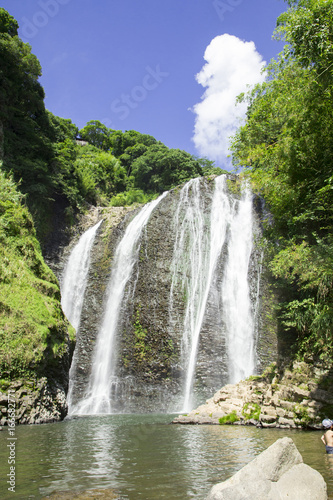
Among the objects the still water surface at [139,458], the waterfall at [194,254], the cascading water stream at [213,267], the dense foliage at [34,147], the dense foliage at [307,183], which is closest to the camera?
the still water surface at [139,458]

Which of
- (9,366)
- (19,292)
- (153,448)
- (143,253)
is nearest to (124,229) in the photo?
(143,253)

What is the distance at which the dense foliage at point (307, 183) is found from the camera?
8727 mm

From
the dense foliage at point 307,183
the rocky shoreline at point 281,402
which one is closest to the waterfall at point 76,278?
the rocky shoreline at point 281,402

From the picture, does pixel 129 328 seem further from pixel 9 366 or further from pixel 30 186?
pixel 30 186

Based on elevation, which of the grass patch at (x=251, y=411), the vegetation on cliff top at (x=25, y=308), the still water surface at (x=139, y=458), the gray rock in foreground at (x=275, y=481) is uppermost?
the vegetation on cliff top at (x=25, y=308)

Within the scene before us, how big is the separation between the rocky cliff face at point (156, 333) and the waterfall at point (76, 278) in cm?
45

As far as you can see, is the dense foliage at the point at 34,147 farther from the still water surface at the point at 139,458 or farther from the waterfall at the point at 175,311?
the still water surface at the point at 139,458

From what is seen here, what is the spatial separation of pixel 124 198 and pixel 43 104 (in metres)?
11.9

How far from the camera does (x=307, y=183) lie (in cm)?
1065

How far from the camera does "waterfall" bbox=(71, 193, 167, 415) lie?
15.7 metres

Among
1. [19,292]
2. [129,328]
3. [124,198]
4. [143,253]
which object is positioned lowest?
[129,328]

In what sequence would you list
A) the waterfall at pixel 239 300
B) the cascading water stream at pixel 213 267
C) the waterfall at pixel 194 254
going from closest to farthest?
1. the waterfall at pixel 239 300
2. the cascading water stream at pixel 213 267
3. the waterfall at pixel 194 254

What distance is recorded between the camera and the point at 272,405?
31.9 ft

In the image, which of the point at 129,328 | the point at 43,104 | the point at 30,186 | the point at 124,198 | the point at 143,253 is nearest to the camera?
the point at 129,328
